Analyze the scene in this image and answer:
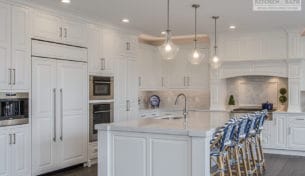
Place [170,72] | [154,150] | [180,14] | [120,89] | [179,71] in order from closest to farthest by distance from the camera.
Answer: [154,150], [180,14], [120,89], [179,71], [170,72]

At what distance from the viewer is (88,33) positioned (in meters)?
6.41

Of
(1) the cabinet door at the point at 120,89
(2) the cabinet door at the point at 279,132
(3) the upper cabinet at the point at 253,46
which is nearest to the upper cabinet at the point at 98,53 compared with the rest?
(1) the cabinet door at the point at 120,89

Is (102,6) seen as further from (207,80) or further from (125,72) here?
(207,80)

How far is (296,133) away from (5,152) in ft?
18.4

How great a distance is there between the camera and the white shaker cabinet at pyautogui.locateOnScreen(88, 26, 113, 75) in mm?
6469

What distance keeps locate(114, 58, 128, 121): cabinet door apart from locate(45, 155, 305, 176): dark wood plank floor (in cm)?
130

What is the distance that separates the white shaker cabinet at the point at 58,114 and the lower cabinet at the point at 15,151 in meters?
0.14

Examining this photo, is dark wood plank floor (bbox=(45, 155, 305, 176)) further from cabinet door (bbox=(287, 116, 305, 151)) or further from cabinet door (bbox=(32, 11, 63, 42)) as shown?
cabinet door (bbox=(32, 11, 63, 42))

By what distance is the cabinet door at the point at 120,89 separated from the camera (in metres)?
7.15

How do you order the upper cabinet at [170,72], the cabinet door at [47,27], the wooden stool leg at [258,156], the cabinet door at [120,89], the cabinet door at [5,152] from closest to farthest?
the cabinet door at [5,152] → the cabinet door at [47,27] → the wooden stool leg at [258,156] → the cabinet door at [120,89] → the upper cabinet at [170,72]

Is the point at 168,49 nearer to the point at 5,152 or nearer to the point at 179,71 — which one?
the point at 5,152

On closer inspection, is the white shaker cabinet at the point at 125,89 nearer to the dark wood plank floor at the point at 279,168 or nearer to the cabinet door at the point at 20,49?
the dark wood plank floor at the point at 279,168

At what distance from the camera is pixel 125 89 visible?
24.4 ft

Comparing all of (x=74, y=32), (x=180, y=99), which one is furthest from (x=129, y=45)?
(x=180, y=99)
